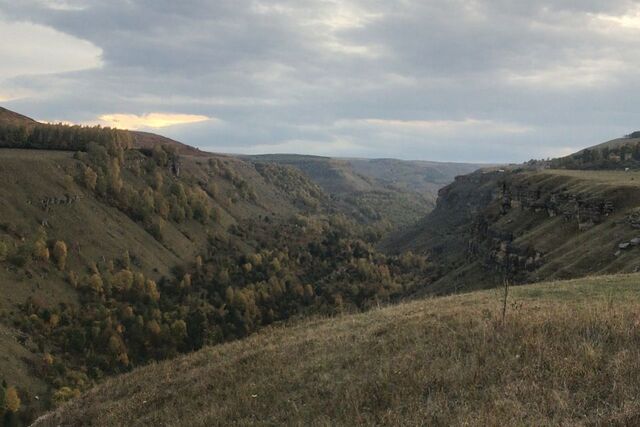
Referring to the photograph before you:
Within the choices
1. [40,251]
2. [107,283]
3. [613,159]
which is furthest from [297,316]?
[613,159]

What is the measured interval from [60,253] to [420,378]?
464ft

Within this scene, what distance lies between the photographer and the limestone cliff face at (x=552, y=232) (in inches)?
1986

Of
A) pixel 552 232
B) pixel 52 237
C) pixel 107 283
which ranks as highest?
pixel 552 232

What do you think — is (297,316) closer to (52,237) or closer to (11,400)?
(11,400)

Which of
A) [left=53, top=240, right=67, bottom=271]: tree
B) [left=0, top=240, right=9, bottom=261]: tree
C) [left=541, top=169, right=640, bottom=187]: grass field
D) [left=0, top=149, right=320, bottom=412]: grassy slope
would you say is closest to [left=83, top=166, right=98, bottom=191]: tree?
[left=0, top=149, right=320, bottom=412]: grassy slope

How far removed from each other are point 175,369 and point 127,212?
175 metres

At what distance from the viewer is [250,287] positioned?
169 metres

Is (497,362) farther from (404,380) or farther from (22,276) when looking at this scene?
(22,276)

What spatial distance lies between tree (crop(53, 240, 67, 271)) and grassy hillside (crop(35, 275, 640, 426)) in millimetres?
125118

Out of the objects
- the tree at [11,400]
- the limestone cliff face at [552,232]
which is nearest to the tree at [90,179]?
the tree at [11,400]

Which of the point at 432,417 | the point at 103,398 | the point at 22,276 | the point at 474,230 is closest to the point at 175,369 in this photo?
the point at 103,398

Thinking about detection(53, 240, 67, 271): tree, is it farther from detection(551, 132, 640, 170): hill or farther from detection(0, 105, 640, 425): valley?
detection(551, 132, 640, 170): hill

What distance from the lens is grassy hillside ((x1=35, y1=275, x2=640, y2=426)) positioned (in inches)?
409

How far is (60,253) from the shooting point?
132m
